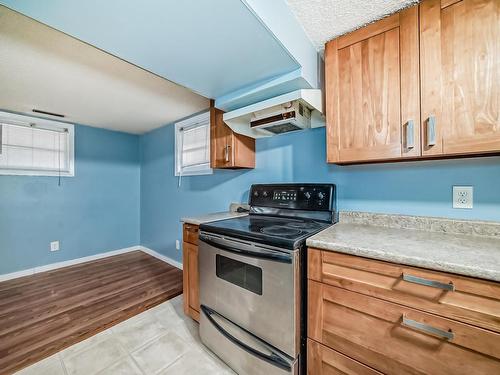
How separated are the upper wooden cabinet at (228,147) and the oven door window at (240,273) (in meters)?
0.95

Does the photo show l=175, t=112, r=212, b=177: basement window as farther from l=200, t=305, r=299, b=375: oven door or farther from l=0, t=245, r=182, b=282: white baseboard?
l=200, t=305, r=299, b=375: oven door

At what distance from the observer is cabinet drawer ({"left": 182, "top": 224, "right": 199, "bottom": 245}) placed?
180cm

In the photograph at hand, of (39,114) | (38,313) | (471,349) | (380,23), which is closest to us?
(471,349)

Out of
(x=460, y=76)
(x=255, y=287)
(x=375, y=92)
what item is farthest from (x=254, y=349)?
(x=460, y=76)

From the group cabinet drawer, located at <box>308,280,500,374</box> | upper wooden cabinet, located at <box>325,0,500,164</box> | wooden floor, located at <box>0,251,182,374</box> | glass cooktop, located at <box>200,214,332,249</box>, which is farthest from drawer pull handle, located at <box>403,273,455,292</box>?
wooden floor, located at <box>0,251,182,374</box>

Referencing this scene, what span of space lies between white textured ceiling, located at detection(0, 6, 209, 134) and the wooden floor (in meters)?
2.19

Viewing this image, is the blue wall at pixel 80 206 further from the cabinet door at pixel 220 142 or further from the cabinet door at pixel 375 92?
the cabinet door at pixel 375 92

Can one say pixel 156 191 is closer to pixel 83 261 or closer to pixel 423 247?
pixel 83 261

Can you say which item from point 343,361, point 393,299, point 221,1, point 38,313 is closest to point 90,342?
point 38,313

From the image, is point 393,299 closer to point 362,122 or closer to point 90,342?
point 362,122

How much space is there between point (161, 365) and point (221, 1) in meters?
2.16

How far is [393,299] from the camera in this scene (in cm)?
91

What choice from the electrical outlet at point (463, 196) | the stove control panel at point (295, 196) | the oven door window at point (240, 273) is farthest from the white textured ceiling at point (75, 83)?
the electrical outlet at point (463, 196)

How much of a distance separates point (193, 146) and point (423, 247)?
9.07 ft
